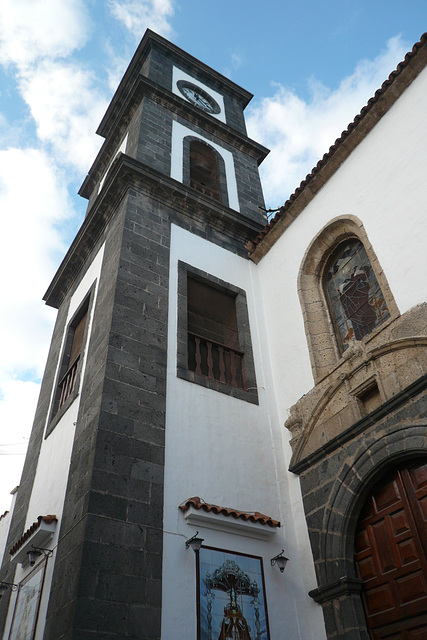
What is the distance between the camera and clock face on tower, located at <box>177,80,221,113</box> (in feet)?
40.1

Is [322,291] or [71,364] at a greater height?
[322,291]

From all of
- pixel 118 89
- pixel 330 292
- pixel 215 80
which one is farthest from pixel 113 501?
pixel 215 80

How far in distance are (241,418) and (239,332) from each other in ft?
5.01

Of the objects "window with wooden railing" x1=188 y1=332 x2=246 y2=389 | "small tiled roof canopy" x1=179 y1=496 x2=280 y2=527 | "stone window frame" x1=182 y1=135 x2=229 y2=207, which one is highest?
"stone window frame" x1=182 y1=135 x2=229 y2=207

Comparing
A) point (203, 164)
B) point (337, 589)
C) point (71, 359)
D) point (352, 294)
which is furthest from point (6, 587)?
point (203, 164)

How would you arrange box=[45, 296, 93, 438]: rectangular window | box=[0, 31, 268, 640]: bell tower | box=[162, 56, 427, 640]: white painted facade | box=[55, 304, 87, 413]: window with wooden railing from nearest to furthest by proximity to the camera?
box=[0, 31, 268, 640]: bell tower, box=[162, 56, 427, 640]: white painted facade, box=[45, 296, 93, 438]: rectangular window, box=[55, 304, 87, 413]: window with wooden railing

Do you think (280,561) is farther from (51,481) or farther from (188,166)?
(188,166)

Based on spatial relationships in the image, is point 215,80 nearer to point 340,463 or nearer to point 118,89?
point 118,89

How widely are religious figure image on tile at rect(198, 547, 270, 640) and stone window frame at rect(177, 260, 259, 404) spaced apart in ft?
6.76

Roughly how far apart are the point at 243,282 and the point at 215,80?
7.37 metres

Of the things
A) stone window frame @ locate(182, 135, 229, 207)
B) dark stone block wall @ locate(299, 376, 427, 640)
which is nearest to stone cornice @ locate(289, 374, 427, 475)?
dark stone block wall @ locate(299, 376, 427, 640)

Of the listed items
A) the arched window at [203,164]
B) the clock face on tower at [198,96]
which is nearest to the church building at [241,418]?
the arched window at [203,164]

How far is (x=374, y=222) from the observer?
6.58 meters

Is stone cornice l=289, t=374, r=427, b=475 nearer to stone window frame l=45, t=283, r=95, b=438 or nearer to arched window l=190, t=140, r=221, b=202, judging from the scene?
stone window frame l=45, t=283, r=95, b=438
